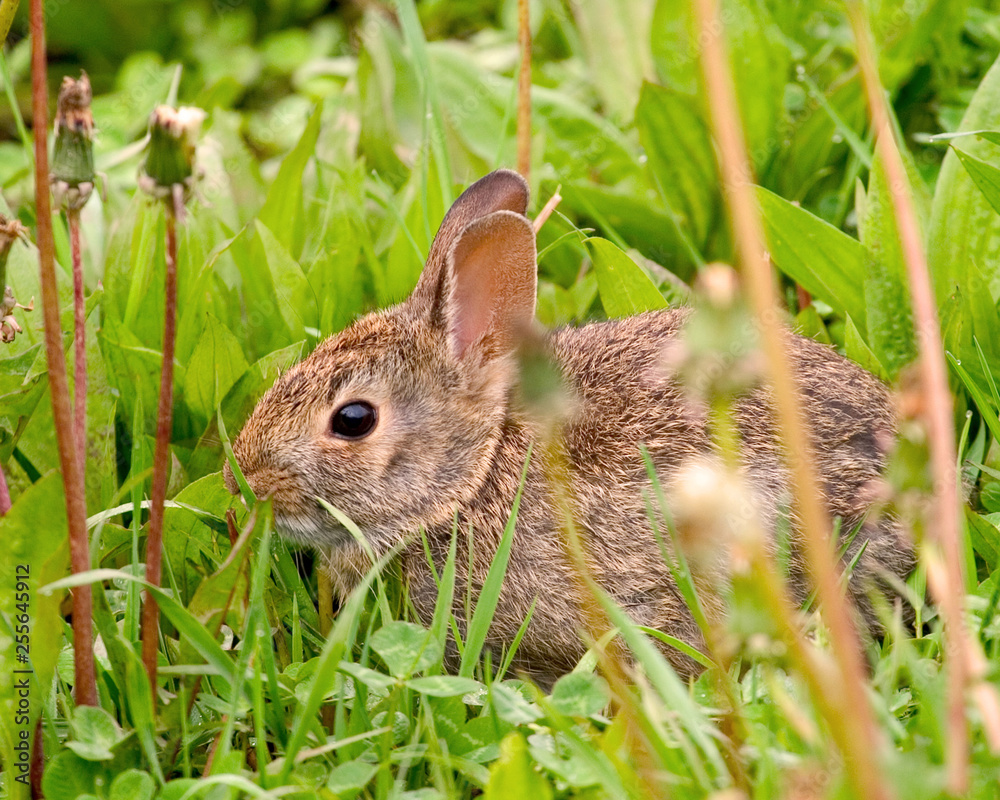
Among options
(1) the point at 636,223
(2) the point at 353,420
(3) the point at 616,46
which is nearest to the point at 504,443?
(2) the point at 353,420

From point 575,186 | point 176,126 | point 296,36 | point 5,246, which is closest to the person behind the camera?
point 176,126

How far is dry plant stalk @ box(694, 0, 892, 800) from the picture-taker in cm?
160

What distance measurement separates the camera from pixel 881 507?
3650 mm

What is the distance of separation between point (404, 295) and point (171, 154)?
9.06 feet

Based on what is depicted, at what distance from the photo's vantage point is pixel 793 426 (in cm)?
167

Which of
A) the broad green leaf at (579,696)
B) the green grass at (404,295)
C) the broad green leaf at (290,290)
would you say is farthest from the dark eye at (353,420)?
the broad green leaf at (579,696)

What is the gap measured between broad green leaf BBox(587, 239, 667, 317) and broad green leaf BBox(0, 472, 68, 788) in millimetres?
2418

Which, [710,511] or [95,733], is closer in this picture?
[710,511]

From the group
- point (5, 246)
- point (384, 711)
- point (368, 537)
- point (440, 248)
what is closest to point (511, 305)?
point (440, 248)

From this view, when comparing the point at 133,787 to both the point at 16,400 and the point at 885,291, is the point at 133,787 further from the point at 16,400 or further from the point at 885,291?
the point at 885,291

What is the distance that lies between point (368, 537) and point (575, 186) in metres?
2.21

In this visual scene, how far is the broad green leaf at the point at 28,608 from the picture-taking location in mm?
2803

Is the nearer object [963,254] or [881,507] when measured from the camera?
[881,507]

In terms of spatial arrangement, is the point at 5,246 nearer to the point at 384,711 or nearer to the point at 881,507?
the point at 384,711
